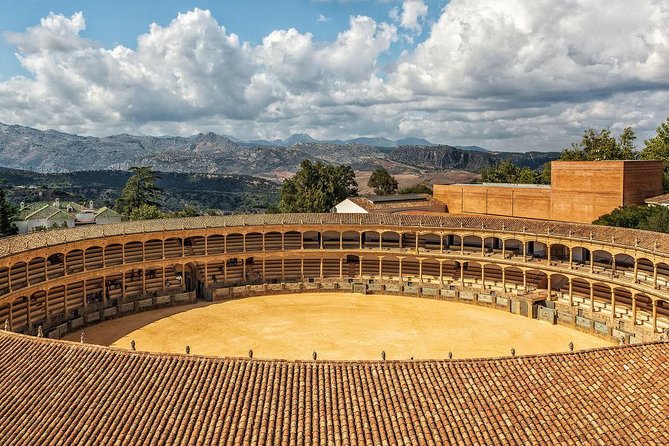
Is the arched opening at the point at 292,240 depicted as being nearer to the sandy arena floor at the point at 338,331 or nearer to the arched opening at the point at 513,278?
the sandy arena floor at the point at 338,331

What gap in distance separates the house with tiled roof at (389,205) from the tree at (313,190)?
10.3 m

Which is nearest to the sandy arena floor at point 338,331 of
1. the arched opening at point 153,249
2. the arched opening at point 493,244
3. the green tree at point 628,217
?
the arched opening at point 153,249

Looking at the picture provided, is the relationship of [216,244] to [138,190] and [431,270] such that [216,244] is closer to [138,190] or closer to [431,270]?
[431,270]

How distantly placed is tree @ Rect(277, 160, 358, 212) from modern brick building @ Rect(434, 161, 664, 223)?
83.0ft

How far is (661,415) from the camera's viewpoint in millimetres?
16672

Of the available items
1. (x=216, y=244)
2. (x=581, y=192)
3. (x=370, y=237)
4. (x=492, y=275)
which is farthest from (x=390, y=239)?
(x=581, y=192)

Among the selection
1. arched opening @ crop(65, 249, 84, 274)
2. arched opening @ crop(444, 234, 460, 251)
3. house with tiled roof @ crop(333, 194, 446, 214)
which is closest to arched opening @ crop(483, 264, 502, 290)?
arched opening @ crop(444, 234, 460, 251)

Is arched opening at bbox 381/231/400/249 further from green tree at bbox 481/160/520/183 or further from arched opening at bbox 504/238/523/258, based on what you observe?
green tree at bbox 481/160/520/183

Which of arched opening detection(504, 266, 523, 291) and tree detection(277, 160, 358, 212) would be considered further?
tree detection(277, 160, 358, 212)

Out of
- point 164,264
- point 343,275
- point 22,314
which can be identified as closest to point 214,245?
point 164,264

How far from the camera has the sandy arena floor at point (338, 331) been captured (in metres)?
37.6

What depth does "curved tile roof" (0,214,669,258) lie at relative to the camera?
142 feet

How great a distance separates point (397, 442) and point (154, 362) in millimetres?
8703

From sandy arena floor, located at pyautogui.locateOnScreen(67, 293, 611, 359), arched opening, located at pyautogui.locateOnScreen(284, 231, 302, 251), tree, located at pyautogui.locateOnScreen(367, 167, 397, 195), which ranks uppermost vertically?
tree, located at pyautogui.locateOnScreen(367, 167, 397, 195)
